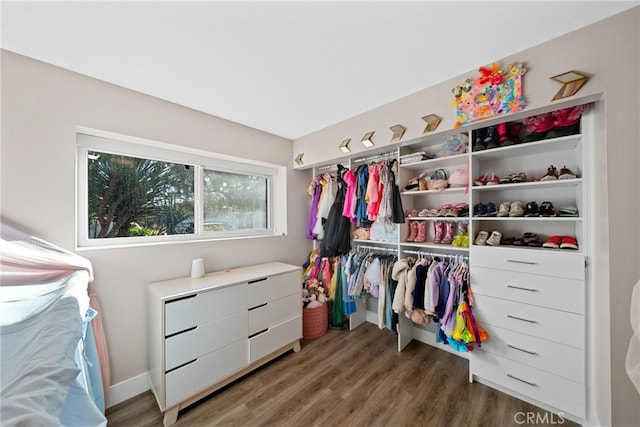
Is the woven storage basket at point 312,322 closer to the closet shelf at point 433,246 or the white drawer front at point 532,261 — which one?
the closet shelf at point 433,246

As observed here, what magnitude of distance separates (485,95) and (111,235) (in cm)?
294

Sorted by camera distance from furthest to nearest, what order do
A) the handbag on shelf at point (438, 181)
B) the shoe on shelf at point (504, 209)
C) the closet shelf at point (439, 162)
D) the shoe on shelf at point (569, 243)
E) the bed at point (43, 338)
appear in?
the handbag on shelf at point (438, 181)
the closet shelf at point (439, 162)
the shoe on shelf at point (504, 209)
the shoe on shelf at point (569, 243)
the bed at point (43, 338)

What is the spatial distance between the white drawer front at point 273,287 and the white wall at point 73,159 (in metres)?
0.50

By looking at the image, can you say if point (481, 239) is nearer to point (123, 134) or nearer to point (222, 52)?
point (222, 52)

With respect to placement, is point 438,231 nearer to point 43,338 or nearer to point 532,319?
point 532,319

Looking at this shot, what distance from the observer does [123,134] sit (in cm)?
167

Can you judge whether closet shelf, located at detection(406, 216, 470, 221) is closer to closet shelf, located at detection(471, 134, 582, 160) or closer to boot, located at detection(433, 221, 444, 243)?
boot, located at detection(433, 221, 444, 243)

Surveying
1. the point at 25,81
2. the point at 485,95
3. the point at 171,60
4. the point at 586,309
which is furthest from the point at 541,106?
the point at 25,81

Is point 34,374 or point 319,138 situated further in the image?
point 319,138

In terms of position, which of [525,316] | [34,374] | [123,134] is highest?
[123,134]

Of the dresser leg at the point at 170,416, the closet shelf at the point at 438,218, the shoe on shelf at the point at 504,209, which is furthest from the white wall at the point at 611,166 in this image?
the dresser leg at the point at 170,416

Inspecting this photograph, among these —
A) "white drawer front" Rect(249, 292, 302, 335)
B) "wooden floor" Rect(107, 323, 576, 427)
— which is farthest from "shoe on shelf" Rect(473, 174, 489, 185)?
"white drawer front" Rect(249, 292, 302, 335)

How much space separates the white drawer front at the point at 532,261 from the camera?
1.38 metres

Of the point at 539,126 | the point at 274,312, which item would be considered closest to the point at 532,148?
the point at 539,126
